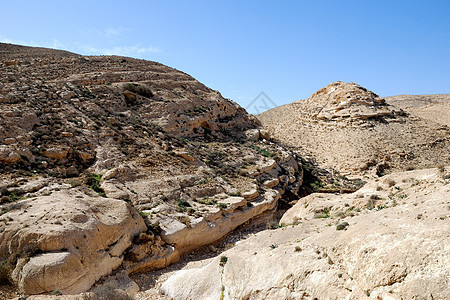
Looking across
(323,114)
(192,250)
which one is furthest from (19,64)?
(323,114)

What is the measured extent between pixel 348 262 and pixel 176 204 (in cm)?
956

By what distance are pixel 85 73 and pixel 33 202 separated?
730 inches

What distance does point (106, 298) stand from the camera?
25.3ft

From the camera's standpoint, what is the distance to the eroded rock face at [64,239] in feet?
26.5

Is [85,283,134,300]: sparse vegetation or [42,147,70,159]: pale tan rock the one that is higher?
[42,147,70,159]: pale tan rock

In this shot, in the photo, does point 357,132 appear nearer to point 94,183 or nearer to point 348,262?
point 94,183

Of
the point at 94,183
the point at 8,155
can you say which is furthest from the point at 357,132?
the point at 8,155

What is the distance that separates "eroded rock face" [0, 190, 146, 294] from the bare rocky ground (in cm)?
4

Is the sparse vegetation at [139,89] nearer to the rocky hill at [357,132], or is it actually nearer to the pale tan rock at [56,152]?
the pale tan rock at [56,152]

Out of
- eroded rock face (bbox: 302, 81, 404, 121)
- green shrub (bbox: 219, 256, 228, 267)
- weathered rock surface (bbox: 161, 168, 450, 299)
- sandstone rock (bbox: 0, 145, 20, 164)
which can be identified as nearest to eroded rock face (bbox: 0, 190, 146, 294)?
weathered rock surface (bbox: 161, 168, 450, 299)

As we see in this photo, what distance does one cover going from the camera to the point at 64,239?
8.99 m

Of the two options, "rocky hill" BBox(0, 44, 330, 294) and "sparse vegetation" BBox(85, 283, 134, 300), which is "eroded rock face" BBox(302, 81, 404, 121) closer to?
"rocky hill" BBox(0, 44, 330, 294)

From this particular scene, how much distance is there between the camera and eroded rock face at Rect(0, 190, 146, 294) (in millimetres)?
8070

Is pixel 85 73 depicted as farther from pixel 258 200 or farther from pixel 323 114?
pixel 323 114
